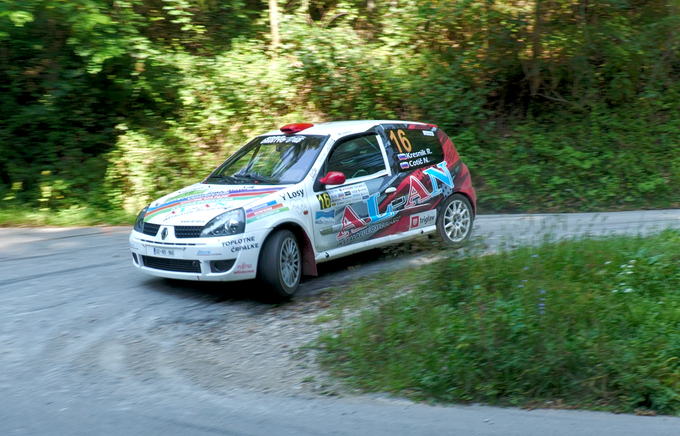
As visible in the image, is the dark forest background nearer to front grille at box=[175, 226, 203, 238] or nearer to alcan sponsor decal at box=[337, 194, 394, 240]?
alcan sponsor decal at box=[337, 194, 394, 240]

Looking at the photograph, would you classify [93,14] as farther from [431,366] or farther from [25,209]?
[431,366]

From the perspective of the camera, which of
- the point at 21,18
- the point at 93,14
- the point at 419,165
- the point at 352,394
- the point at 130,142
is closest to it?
the point at 352,394

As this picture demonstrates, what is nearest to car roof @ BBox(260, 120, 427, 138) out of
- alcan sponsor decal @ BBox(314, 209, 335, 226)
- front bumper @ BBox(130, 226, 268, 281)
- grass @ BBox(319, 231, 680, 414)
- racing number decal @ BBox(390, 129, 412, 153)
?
racing number decal @ BBox(390, 129, 412, 153)

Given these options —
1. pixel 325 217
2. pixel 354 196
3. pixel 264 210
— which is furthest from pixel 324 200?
pixel 264 210

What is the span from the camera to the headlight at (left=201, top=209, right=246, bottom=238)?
6.89m

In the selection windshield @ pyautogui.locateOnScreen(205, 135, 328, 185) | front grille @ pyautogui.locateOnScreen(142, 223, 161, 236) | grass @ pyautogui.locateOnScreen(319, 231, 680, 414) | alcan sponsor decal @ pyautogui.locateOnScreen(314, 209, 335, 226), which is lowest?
grass @ pyautogui.locateOnScreen(319, 231, 680, 414)

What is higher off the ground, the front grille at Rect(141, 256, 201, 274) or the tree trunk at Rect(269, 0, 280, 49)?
the tree trunk at Rect(269, 0, 280, 49)

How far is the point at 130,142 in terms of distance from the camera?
42.5 feet

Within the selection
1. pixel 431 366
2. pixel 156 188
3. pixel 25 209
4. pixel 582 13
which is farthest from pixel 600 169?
pixel 25 209

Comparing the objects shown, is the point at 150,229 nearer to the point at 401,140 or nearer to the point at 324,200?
the point at 324,200

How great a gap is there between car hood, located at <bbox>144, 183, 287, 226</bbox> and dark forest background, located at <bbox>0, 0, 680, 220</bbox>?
196 inches

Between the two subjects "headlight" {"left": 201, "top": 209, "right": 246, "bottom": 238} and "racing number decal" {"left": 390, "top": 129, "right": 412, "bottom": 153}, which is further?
"racing number decal" {"left": 390, "top": 129, "right": 412, "bottom": 153}

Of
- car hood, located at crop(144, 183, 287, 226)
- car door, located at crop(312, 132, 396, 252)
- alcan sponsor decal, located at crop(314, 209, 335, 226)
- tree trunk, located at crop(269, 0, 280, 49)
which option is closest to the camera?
car hood, located at crop(144, 183, 287, 226)

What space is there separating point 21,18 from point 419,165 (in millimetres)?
6978
